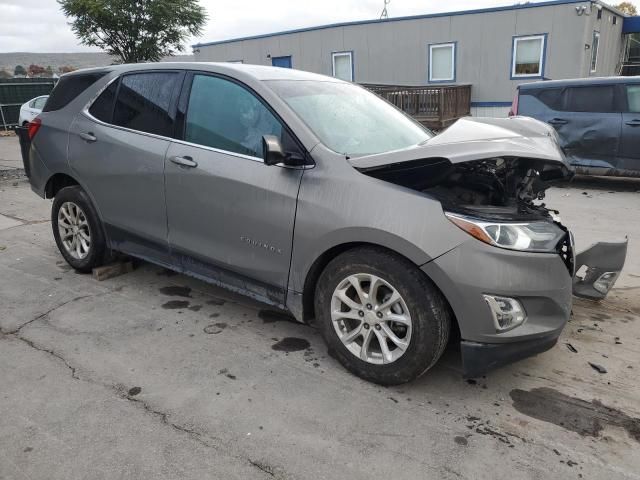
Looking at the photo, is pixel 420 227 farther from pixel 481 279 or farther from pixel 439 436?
pixel 439 436

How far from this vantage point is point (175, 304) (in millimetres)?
4129

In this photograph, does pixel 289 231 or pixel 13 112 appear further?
pixel 13 112

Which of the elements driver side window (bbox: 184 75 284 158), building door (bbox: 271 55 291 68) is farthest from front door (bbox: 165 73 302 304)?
building door (bbox: 271 55 291 68)

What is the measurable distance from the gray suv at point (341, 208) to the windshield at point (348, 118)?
1 centimetres

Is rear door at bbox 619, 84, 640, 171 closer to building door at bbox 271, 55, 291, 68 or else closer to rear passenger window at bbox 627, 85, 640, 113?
rear passenger window at bbox 627, 85, 640, 113

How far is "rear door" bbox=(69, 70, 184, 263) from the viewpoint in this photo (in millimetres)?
3820

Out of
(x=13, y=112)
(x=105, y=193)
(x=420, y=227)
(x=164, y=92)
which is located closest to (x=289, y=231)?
(x=420, y=227)

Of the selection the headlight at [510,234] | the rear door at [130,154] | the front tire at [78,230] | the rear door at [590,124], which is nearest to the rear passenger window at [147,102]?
the rear door at [130,154]

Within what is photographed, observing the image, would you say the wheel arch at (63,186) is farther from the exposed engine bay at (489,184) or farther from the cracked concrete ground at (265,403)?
the exposed engine bay at (489,184)

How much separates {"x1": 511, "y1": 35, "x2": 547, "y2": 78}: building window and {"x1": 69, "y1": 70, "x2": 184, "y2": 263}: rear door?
47.0 feet

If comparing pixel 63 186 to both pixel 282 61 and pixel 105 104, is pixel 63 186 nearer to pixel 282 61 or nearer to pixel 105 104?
pixel 105 104

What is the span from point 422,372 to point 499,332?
1.55 feet

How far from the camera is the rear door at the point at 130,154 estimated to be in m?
3.82

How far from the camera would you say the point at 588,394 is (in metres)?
2.92
